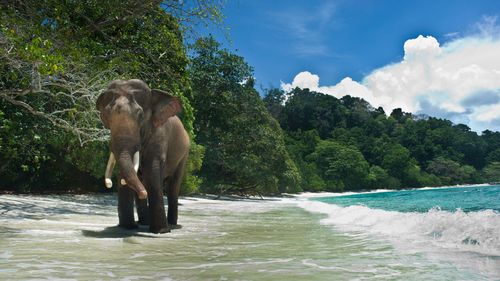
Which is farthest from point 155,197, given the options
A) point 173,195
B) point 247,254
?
point 247,254

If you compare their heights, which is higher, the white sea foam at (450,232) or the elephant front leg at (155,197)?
the elephant front leg at (155,197)

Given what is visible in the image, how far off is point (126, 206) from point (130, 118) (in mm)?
1904

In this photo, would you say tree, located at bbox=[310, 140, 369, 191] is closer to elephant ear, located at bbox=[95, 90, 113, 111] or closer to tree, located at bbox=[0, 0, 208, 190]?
tree, located at bbox=[0, 0, 208, 190]

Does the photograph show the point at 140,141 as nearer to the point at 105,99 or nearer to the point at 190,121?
the point at 105,99

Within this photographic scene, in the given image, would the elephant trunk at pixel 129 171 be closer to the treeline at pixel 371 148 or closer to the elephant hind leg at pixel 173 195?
the elephant hind leg at pixel 173 195

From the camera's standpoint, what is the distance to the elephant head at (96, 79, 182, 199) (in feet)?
21.9

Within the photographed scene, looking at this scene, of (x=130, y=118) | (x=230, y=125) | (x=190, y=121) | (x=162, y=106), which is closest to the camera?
(x=130, y=118)

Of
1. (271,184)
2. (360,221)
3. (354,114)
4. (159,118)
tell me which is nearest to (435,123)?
(354,114)

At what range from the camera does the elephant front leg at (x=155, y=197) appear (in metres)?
7.70

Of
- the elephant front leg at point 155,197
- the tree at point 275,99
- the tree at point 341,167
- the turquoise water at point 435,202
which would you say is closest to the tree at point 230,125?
the turquoise water at point 435,202

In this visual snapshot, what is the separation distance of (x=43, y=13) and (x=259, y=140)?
93.4 feet

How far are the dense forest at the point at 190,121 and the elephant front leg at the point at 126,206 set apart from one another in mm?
2424

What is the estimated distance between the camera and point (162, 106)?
310 inches

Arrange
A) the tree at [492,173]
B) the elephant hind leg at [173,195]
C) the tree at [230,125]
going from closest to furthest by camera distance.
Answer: the elephant hind leg at [173,195], the tree at [230,125], the tree at [492,173]
